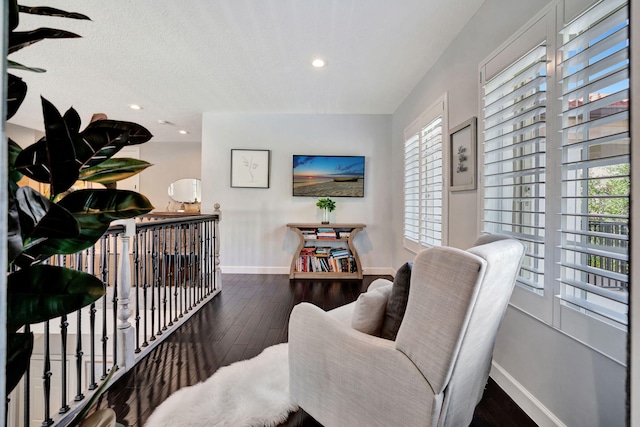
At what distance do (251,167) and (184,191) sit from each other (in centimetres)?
212

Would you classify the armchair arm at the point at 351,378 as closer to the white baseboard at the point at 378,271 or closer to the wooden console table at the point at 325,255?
the wooden console table at the point at 325,255

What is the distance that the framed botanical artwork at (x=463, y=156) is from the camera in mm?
2028

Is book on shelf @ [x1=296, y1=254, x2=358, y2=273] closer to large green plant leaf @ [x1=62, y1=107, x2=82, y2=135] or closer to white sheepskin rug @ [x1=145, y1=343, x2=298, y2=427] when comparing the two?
white sheepskin rug @ [x1=145, y1=343, x2=298, y2=427]

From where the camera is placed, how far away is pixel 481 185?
190cm

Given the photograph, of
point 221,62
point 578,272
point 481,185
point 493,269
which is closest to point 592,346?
point 578,272

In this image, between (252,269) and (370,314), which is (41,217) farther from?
(252,269)

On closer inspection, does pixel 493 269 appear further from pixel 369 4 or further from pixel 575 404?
pixel 369 4

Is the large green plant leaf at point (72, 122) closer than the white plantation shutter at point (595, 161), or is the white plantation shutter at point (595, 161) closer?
the large green plant leaf at point (72, 122)

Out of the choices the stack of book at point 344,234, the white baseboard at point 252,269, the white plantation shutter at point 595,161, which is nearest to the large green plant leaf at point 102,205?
the white plantation shutter at point 595,161

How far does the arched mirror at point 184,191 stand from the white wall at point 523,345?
467 centimetres

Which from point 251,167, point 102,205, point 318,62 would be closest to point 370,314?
point 102,205

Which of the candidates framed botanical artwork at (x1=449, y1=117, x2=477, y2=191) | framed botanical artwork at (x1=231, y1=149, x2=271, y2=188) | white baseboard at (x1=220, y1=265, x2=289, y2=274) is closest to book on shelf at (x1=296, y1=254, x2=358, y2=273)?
white baseboard at (x1=220, y1=265, x2=289, y2=274)

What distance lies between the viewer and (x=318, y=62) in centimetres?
274

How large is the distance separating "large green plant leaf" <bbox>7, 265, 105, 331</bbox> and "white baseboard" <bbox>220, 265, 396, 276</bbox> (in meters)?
3.82
